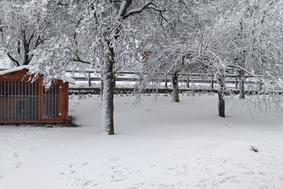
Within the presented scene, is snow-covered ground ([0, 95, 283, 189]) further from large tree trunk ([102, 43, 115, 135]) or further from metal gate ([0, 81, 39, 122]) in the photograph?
metal gate ([0, 81, 39, 122])

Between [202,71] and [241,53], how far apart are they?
225 centimetres

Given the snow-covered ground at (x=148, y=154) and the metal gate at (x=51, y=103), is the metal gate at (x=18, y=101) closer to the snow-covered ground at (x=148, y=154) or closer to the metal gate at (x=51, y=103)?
the metal gate at (x=51, y=103)

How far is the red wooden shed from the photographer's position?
19.3 m

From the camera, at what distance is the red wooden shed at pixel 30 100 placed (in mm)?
19281

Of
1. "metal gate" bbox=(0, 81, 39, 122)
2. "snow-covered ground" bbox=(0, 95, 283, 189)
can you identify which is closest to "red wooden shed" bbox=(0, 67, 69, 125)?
"metal gate" bbox=(0, 81, 39, 122)

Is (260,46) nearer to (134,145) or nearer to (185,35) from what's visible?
(185,35)

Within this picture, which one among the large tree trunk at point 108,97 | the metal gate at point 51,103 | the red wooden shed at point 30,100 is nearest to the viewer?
the large tree trunk at point 108,97

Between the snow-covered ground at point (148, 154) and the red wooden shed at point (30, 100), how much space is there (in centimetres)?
93

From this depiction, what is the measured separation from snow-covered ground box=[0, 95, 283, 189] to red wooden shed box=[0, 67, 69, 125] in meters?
0.93

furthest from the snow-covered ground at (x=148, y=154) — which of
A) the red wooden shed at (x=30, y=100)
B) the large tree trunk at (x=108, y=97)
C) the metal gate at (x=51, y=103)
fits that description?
the metal gate at (x=51, y=103)

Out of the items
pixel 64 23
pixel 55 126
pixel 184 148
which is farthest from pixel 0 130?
pixel 184 148

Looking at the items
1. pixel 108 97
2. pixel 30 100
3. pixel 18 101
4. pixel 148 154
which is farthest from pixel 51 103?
pixel 148 154

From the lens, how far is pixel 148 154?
12.9m

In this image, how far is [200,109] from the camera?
910 inches
